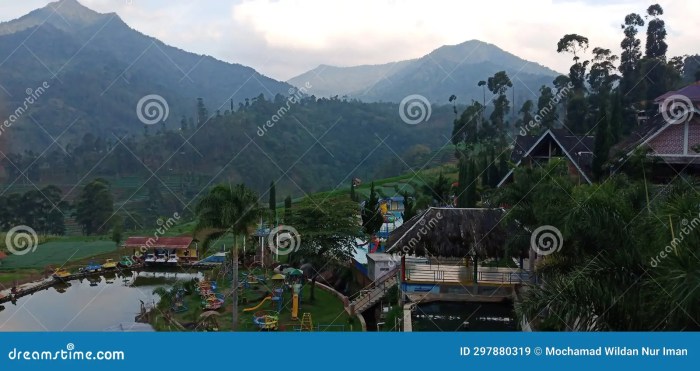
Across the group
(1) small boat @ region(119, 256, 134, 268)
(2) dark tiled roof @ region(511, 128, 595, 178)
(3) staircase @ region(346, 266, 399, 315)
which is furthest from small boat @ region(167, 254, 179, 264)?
(2) dark tiled roof @ region(511, 128, 595, 178)

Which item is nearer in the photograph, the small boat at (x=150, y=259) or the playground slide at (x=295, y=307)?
the playground slide at (x=295, y=307)

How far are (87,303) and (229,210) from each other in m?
11.5

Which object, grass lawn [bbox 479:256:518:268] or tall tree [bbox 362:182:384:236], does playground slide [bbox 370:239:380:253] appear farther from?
grass lawn [bbox 479:256:518:268]

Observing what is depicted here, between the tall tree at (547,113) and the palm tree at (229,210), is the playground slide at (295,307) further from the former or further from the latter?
the tall tree at (547,113)

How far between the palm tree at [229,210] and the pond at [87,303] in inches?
251

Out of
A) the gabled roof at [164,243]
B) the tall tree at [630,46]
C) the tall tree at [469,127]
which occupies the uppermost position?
the tall tree at [630,46]

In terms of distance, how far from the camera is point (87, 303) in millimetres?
22094

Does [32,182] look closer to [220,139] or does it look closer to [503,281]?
[220,139]

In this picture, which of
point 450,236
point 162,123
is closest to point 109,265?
point 450,236

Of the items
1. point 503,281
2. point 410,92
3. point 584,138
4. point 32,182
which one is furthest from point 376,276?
point 410,92

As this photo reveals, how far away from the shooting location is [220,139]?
72.9 meters

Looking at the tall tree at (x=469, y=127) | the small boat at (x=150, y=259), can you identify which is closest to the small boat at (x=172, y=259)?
the small boat at (x=150, y=259)

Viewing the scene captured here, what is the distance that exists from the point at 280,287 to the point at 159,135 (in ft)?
203

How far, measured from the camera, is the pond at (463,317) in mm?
13938
